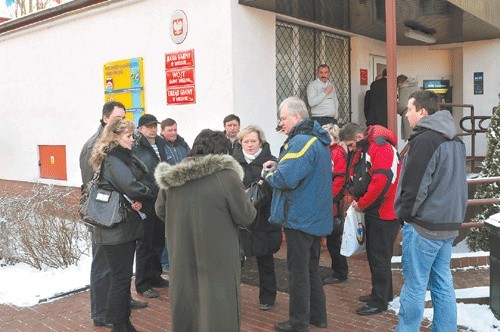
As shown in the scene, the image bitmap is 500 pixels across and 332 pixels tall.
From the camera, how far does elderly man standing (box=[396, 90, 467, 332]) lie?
3.69 m

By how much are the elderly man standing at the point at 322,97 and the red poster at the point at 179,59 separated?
203 cm

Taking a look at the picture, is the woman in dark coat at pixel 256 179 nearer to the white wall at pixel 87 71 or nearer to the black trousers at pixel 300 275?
the black trousers at pixel 300 275

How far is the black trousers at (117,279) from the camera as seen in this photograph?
416cm

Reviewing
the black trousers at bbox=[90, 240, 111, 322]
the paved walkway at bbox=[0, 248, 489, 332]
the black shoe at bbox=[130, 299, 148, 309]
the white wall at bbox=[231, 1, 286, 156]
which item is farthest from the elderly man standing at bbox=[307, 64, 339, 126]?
the black trousers at bbox=[90, 240, 111, 322]

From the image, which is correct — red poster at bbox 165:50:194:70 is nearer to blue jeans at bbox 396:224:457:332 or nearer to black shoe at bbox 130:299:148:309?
black shoe at bbox 130:299:148:309

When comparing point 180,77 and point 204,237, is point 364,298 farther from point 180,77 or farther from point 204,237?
point 180,77

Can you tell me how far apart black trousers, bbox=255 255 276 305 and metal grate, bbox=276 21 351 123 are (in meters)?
3.75

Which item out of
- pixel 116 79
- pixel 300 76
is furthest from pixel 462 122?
pixel 116 79

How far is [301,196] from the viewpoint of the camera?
13.9 ft

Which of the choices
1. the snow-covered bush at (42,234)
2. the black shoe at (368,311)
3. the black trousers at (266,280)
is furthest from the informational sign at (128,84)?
the black shoe at (368,311)

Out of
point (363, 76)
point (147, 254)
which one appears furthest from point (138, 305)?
point (363, 76)

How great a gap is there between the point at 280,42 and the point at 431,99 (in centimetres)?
463

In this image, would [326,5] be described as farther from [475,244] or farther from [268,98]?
[475,244]

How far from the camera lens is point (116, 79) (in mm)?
8875
